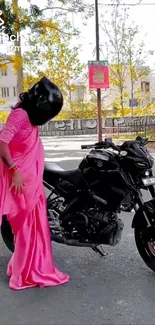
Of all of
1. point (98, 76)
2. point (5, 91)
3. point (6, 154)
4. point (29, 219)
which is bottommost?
point (29, 219)

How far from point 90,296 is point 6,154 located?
3.76 feet

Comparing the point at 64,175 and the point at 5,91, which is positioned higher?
the point at 5,91

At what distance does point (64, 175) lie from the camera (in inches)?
116

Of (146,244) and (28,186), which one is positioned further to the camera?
(146,244)

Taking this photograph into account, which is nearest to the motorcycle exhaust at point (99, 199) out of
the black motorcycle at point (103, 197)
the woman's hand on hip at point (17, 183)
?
the black motorcycle at point (103, 197)

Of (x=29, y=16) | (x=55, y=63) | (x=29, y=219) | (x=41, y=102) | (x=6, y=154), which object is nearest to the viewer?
(x=6, y=154)

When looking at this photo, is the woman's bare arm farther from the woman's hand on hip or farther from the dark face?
the dark face

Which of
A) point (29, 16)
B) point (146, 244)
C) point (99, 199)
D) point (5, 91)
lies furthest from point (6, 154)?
point (5, 91)

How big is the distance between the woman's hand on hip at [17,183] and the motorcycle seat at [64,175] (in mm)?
493

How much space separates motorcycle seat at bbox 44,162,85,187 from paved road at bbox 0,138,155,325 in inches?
28.8

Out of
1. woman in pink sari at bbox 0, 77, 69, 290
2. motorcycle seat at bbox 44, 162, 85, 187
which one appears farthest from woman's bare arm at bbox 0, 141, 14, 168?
motorcycle seat at bbox 44, 162, 85, 187

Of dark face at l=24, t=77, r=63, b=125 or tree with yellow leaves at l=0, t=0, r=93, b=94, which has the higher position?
tree with yellow leaves at l=0, t=0, r=93, b=94

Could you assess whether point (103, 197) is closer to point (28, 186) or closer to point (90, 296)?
point (28, 186)

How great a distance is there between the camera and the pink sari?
2545mm
